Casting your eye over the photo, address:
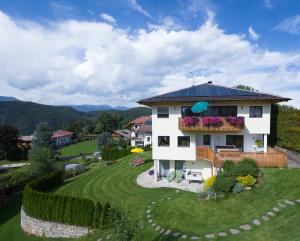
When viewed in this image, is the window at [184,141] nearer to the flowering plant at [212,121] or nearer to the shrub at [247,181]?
the flowering plant at [212,121]

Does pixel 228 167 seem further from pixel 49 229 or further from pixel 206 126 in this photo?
pixel 49 229

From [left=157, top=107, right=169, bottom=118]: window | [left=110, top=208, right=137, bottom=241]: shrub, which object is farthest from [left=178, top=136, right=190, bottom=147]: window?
[left=110, top=208, right=137, bottom=241]: shrub

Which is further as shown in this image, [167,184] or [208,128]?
[167,184]

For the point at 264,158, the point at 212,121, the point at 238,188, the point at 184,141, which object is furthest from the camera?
the point at 184,141

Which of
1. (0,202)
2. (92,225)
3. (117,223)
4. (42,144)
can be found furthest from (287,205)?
(42,144)

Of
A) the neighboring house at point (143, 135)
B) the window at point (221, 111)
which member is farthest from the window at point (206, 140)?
the neighboring house at point (143, 135)

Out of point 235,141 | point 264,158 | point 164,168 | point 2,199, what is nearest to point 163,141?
point 164,168

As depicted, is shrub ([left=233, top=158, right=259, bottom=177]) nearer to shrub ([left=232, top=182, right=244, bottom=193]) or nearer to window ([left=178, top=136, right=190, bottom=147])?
shrub ([left=232, top=182, right=244, bottom=193])
